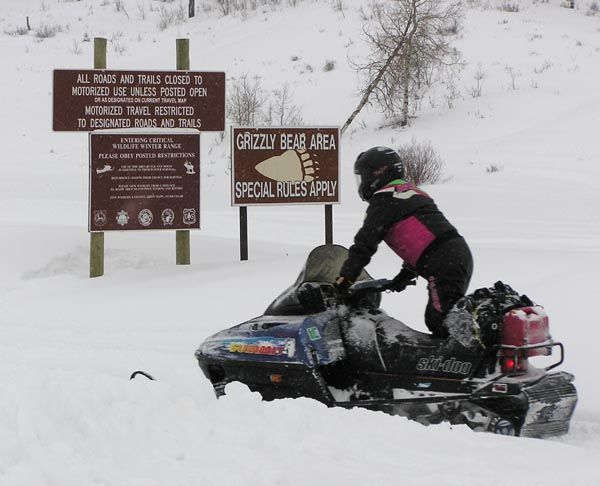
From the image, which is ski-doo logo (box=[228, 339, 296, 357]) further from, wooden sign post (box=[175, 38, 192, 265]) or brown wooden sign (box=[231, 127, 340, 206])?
wooden sign post (box=[175, 38, 192, 265])

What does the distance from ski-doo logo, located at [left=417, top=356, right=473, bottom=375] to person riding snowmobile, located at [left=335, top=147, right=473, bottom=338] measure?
0.17 meters

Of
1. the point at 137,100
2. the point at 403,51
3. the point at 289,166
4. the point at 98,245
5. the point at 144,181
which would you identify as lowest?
the point at 98,245

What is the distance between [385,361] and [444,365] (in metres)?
0.34

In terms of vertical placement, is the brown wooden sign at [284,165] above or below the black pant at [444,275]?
above

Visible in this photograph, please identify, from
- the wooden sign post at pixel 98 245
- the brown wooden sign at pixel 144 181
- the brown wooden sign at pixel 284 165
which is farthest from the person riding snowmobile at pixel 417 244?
the wooden sign post at pixel 98 245

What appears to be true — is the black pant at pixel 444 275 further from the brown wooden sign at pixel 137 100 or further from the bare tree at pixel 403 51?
the bare tree at pixel 403 51

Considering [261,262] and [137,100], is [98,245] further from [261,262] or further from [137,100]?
[261,262]

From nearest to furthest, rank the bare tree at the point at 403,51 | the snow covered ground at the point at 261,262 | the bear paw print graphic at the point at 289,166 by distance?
1. the snow covered ground at the point at 261,262
2. the bear paw print graphic at the point at 289,166
3. the bare tree at the point at 403,51

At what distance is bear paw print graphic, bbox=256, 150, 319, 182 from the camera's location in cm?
1038

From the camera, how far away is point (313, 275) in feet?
16.6

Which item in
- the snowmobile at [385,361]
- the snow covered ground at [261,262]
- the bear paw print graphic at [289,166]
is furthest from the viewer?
the bear paw print graphic at [289,166]

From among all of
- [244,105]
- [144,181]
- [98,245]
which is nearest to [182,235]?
[144,181]

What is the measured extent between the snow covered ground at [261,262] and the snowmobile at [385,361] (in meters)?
0.33

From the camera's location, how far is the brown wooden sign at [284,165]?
1027cm
